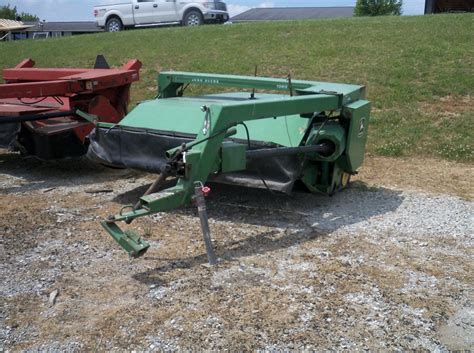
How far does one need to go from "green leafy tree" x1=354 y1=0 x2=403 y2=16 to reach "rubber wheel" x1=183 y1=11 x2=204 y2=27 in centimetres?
1887

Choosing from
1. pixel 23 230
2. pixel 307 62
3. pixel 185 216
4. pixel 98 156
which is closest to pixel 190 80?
pixel 98 156

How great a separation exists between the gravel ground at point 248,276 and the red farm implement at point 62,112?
77cm

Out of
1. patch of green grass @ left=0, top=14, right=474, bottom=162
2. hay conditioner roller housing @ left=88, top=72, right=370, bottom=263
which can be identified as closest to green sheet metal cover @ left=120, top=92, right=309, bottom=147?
hay conditioner roller housing @ left=88, top=72, right=370, bottom=263

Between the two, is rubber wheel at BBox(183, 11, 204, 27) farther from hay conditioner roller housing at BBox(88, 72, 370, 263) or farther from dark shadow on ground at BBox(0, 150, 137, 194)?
hay conditioner roller housing at BBox(88, 72, 370, 263)

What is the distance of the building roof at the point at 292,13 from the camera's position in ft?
159

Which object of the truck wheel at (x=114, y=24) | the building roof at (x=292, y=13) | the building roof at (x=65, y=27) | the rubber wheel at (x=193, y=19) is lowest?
the building roof at (x=65, y=27)

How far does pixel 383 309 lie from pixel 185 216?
204 centimetres

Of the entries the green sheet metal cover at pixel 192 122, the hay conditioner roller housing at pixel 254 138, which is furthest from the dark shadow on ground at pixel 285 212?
the green sheet metal cover at pixel 192 122

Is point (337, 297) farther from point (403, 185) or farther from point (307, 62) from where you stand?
point (307, 62)

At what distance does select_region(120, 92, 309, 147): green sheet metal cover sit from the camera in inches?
204

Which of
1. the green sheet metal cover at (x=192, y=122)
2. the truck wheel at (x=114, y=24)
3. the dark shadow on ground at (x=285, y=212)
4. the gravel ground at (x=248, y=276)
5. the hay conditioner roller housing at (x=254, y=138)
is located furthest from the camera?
A: the truck wheel at (x=114, y=24)

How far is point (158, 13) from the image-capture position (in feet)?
67.4

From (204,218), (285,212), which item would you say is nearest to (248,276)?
(204,218)

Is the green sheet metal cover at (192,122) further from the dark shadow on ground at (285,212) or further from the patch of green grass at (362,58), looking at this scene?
the patch of green grass at (362,58)
